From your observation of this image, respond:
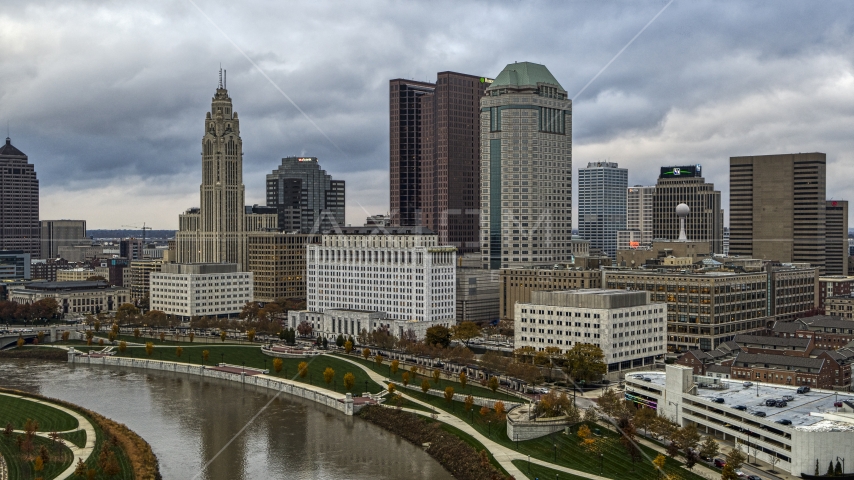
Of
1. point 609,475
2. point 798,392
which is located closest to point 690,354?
A: point 798,392

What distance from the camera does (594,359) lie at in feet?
354

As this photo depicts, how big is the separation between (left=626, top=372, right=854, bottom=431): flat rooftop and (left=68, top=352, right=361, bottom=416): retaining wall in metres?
31.2

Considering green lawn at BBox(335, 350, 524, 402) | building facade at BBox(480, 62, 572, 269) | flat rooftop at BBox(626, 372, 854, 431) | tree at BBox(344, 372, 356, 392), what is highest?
building facade at BBox(480, 62, 572, 269)

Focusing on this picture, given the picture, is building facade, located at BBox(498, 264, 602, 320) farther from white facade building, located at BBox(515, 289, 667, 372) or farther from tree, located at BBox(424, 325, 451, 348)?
white facade building, located at BBox(515, 289, 667, 372)

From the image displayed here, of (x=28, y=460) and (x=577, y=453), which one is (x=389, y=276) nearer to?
(x=577, y=453)

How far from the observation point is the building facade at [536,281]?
14750 centimetres

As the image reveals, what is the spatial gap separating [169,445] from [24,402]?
2270 centimetres

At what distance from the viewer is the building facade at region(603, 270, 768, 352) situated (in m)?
135

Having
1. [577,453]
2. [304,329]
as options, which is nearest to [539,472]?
[577,453]

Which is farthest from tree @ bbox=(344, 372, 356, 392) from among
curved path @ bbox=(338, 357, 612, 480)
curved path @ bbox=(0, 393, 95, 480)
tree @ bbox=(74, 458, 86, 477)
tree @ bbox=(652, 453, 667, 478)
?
tree @ bbox=(652, 453, 667, 478)

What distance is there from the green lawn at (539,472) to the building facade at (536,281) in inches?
2818

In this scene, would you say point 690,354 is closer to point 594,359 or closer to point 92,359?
point 594,359

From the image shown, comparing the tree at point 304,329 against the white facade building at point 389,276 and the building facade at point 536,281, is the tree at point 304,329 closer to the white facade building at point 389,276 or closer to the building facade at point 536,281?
the white facade building at point 389,276

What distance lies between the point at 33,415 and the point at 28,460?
18113 millimetres
